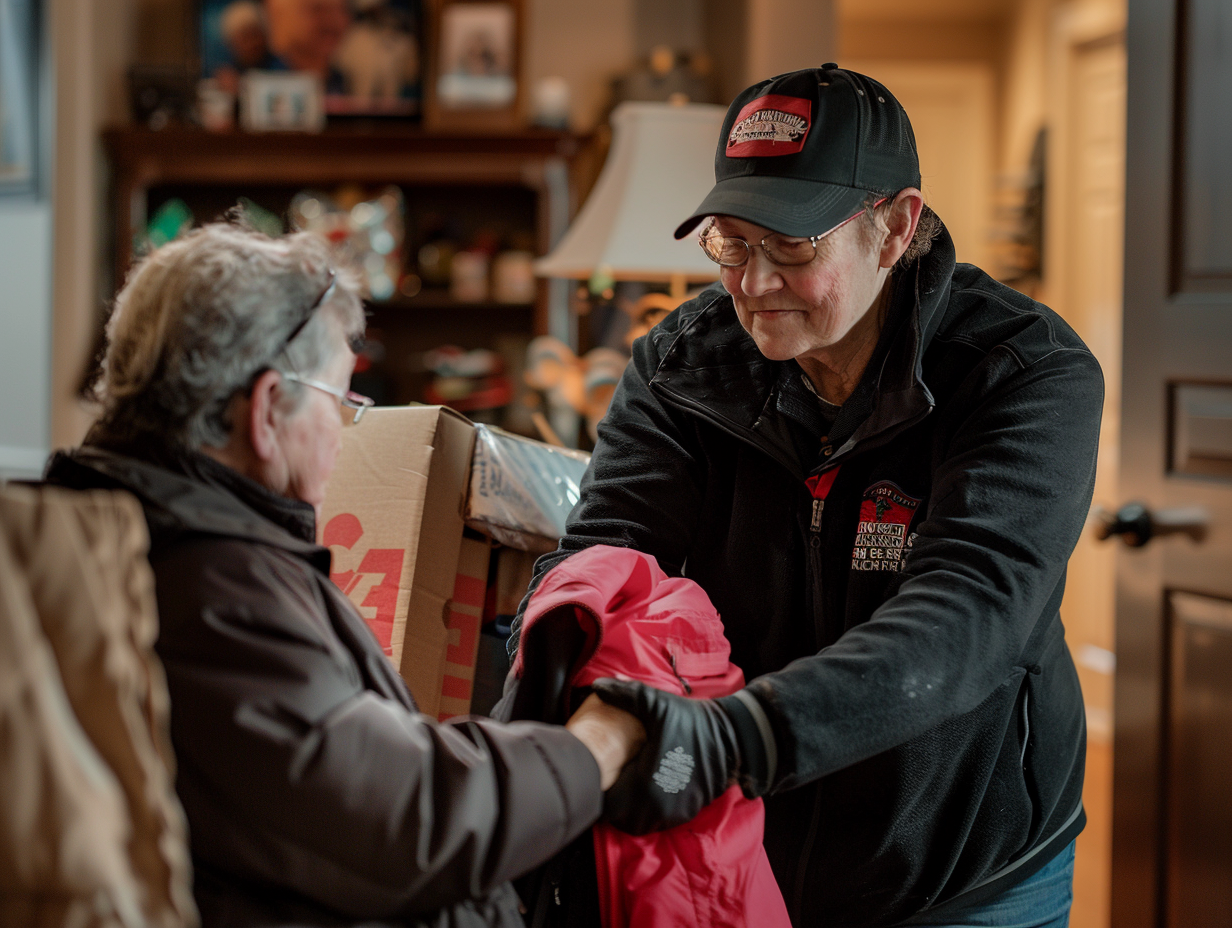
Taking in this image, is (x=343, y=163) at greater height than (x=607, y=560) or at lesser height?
greater

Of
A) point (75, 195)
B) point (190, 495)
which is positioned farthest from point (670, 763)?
point (75, 195)

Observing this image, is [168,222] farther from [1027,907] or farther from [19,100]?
[1027,907]

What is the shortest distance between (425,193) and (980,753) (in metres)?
4.03

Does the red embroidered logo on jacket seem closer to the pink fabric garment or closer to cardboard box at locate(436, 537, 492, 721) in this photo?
the pink fabric garment

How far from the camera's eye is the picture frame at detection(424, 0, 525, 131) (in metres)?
4.39

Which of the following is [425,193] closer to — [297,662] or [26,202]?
[26,202]

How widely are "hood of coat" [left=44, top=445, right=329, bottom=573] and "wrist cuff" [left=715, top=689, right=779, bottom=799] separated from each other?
1.20 feet

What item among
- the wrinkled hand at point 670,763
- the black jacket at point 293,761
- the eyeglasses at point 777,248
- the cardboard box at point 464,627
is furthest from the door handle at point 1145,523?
the black jacket at point 293,761

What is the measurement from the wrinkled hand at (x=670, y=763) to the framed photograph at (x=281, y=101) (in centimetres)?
393

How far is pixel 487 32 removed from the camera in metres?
4.41

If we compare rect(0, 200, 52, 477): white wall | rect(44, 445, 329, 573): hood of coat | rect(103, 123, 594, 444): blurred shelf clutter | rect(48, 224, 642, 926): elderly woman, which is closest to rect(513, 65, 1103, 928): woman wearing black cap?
rect(48, 224, 642, 926): elderly woman

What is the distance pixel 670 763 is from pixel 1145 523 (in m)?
1.22

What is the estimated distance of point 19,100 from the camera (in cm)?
415

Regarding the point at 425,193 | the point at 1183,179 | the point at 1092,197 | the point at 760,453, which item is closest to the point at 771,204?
the point at 760,453
